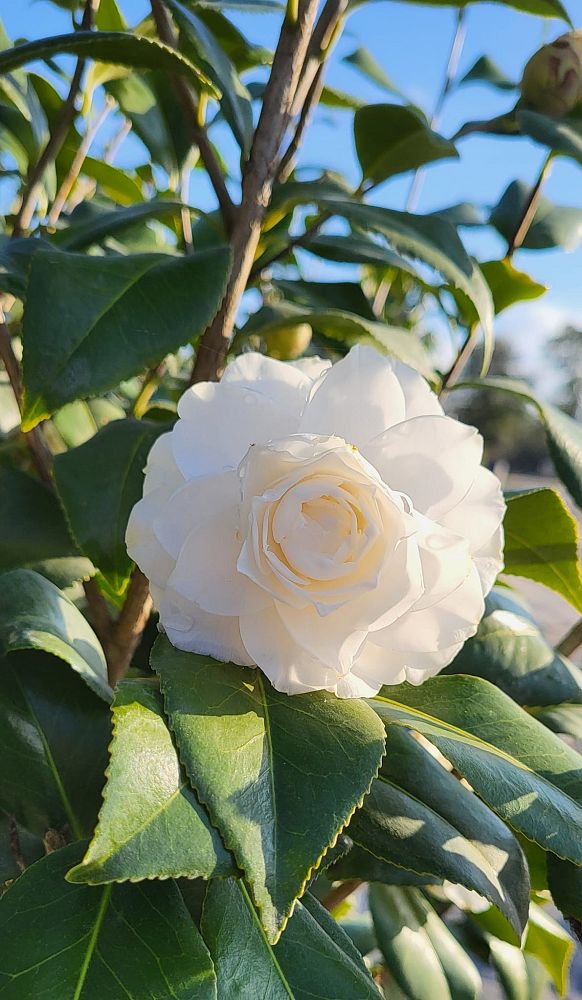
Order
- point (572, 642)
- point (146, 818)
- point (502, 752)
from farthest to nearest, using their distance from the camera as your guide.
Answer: point (572, 642) → point (502, 752) → point (146, 818)

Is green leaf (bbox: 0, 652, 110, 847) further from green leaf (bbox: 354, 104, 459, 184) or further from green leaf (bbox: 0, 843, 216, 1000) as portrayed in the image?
green leaf (bbox: 354, 104, 459, 184)

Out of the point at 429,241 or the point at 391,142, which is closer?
the point at 429,241

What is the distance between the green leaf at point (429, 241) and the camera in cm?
59

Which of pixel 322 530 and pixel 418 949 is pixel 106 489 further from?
pixel 418 949

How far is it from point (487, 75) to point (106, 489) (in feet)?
2.37

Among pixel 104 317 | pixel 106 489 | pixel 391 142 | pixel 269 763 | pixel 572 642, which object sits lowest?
pixel 572 642

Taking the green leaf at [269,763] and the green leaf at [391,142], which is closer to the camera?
the green leaf at [269,763]

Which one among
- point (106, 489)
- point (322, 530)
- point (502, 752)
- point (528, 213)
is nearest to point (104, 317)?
point (106, 489)

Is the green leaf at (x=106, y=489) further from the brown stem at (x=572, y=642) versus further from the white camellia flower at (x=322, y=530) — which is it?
the brown stem at (x=572, y=642)

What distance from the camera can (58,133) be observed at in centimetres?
81

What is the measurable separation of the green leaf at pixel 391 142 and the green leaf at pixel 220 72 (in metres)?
0.15

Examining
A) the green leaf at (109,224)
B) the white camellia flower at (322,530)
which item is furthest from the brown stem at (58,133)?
the white camellia flower at (322,530)

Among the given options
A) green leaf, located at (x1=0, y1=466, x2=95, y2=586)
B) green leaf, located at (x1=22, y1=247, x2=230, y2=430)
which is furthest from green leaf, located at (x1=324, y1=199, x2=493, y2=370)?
green leaf, located at (x1=0, y1=466, x2=95, y2=586)

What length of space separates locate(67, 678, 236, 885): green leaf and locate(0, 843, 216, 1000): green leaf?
9 centimetres
